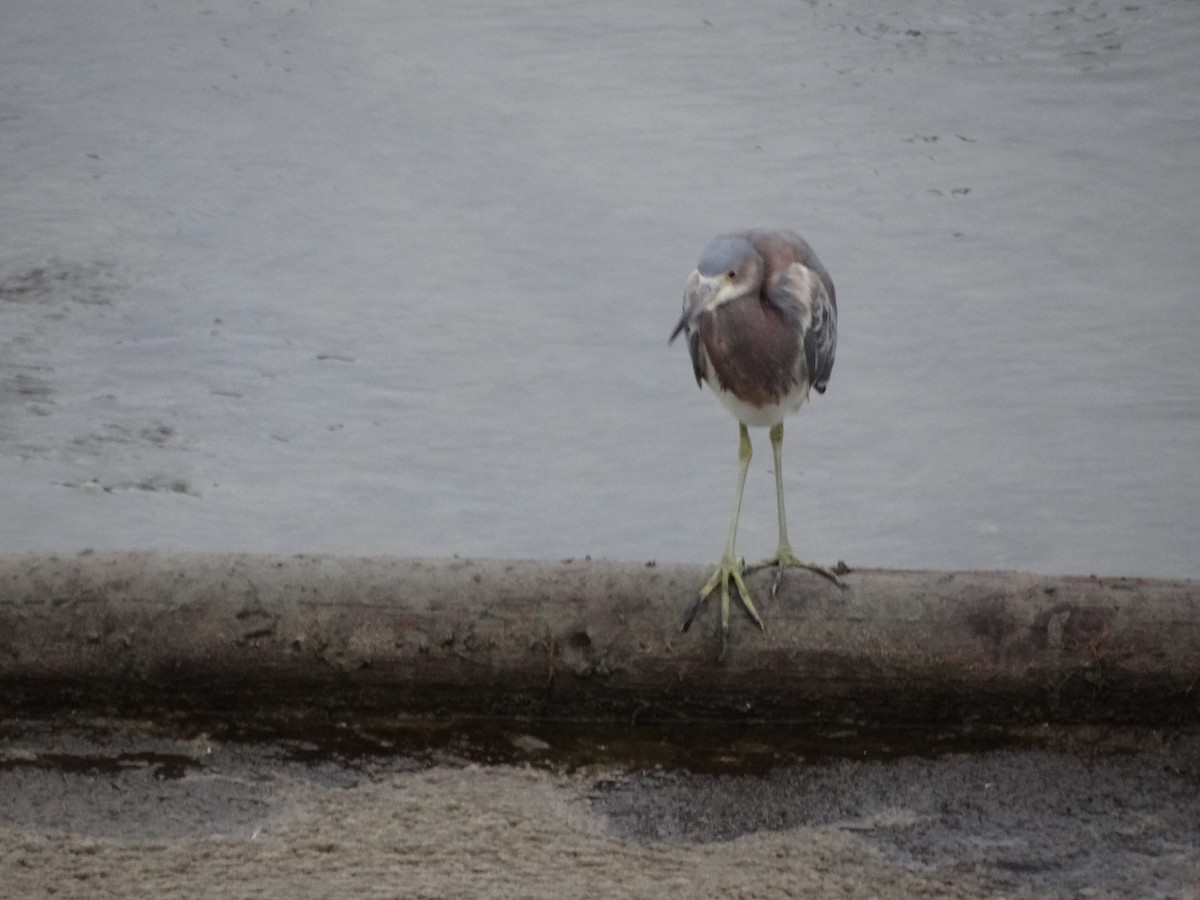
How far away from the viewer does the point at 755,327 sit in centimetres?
358

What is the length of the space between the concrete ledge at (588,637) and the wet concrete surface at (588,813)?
0.10 metres

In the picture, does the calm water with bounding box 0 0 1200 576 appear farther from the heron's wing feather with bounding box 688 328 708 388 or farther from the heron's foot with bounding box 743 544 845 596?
the heron's wing feather with bounding box 688 328 708 388

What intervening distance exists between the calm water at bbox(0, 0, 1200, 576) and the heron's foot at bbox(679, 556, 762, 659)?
1324 mm

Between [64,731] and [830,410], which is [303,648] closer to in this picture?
[64,731]

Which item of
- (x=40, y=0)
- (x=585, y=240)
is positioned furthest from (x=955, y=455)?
(x=40, y=0)

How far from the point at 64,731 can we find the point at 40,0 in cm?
660

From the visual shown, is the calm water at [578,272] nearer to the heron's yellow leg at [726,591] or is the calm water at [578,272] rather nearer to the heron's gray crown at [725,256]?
the heron's yellow leg at [726,591]

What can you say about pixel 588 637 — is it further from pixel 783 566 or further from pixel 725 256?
pixel 725 256

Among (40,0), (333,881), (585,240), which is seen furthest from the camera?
(40,0)

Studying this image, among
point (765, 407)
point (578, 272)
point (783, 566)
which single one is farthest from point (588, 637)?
point (578, 272)

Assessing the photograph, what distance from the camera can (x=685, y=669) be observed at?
3.60 metres

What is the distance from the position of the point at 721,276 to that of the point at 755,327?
17 centimetres

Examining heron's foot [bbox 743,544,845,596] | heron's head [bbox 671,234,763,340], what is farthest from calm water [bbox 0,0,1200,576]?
heron's head [bbox 671,234,763,340]

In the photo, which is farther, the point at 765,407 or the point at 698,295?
the point at 765,407
